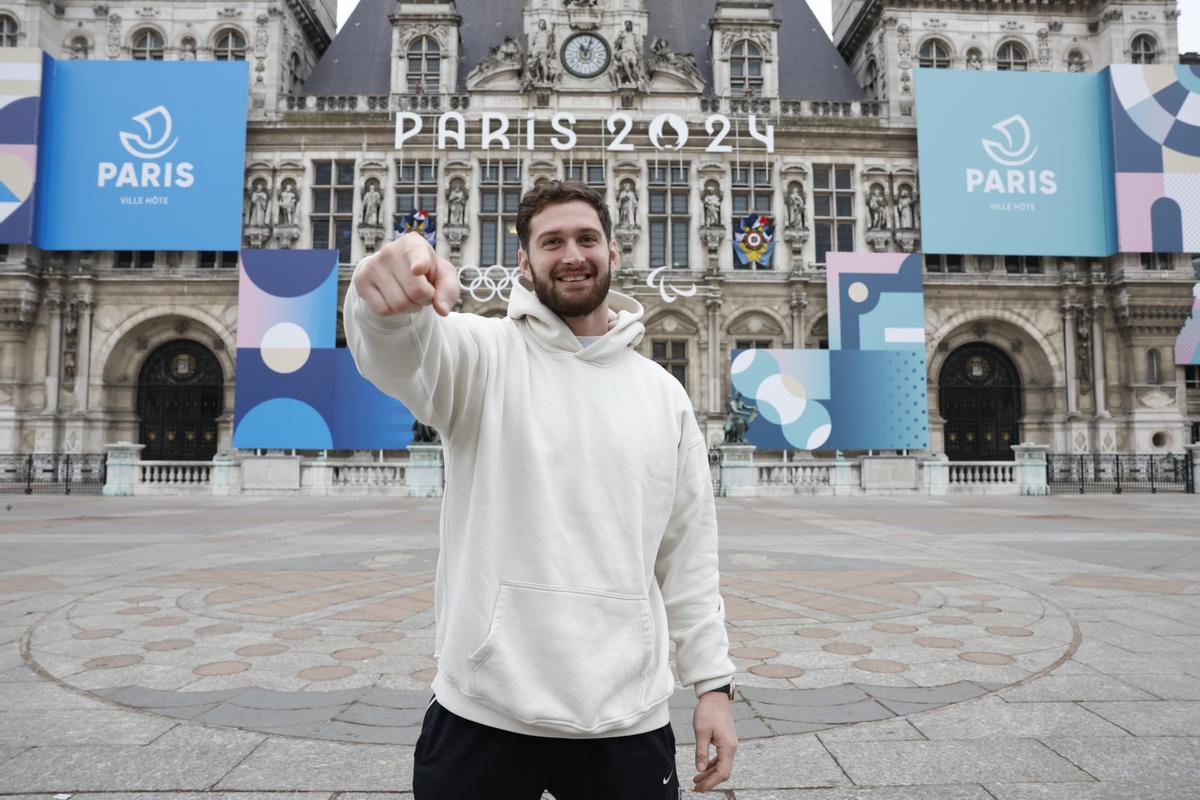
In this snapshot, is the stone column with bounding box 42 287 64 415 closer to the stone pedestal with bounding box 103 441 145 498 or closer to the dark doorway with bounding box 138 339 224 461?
the dark doorway with bounding box 138 339 224 461

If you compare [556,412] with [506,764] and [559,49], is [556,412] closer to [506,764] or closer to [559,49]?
[506,764]

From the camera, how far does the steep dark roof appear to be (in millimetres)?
29938

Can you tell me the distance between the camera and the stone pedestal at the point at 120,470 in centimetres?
1972

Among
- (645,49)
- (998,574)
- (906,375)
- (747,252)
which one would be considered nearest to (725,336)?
(747,252)

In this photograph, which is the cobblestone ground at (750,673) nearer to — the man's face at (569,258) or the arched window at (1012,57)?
the man's face at (569,258)

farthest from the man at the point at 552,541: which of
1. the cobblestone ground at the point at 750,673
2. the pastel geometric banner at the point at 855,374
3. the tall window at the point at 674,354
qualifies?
the tall window at the point at 674,354

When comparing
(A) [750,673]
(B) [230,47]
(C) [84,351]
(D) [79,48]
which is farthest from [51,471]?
(A) [750,673]

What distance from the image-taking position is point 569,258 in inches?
64.9

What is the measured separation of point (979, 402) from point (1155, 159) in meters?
9.24

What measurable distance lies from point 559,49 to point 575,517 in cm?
2834

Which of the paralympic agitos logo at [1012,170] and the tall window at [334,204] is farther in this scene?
the tall window at [334,204]

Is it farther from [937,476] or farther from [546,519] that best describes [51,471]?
[546,519]

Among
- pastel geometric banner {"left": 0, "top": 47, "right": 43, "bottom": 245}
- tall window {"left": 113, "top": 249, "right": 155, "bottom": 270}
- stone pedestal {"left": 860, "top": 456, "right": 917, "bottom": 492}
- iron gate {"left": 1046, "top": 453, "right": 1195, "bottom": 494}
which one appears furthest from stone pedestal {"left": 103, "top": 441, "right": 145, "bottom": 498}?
iron gate {"left": 1046, "top": 453, "right": 1195, "bottom": 494}

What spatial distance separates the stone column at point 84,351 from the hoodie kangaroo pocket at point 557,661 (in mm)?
29074
